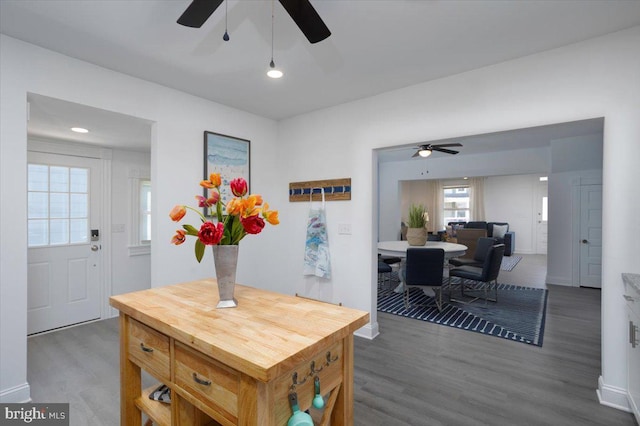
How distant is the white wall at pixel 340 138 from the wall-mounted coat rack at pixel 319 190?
7cm

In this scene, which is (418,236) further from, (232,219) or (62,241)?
(62,241)

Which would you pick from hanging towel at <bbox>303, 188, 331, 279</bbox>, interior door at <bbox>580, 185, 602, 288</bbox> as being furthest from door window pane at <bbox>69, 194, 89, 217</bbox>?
interior door at <bbox>580, 185, 602, 288</bbox>

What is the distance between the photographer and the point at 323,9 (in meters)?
1.80

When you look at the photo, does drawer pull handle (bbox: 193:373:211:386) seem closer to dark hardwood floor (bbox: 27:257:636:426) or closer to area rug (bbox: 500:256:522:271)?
dark hardwood floor (bbox: 27:257:636:426)

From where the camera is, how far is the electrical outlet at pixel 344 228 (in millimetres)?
3360

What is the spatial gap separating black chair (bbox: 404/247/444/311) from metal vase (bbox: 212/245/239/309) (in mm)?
2954

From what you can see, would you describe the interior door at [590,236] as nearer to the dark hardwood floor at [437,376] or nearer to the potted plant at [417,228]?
the dark hardwood floor at [437,376]

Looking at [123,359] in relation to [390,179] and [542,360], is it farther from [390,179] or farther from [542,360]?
[390,179]

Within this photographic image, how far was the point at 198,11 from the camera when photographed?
138cm

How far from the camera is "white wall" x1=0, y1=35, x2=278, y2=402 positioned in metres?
2.07

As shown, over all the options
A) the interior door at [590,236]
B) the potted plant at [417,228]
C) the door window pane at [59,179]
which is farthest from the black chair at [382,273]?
the door window pane at [59,179]

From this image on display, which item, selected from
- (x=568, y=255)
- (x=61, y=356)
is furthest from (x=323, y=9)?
(x=568, y=255)

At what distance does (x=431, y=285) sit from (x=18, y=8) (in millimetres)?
4399

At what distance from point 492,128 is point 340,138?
150 centimetres
